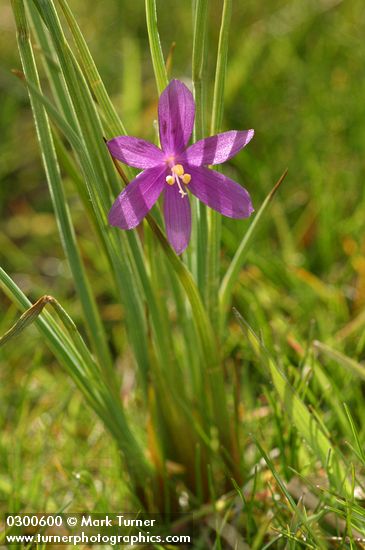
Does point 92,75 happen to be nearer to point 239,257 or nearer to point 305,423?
point 239,257

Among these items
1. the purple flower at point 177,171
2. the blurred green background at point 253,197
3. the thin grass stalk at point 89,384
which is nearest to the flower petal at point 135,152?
the purple flower at point 177,171

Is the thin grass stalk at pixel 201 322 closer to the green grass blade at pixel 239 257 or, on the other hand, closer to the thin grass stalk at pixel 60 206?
the green grass blade at pixel 239 257

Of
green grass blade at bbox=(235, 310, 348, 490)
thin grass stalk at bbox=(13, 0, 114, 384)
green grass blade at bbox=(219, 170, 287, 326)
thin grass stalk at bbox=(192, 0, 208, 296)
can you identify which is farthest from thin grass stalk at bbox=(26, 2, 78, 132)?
green grass blade at bbox=(235, 310, 348, 490)

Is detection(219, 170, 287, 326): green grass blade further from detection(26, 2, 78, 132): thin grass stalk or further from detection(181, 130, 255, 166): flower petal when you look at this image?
detection(26, 2, 78, 132): thin grass stalk

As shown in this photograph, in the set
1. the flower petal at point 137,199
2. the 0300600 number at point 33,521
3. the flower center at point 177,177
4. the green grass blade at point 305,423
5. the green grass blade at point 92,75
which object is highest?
the green grass blade at point 92,75

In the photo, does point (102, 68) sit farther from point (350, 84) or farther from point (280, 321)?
point (280, 321)

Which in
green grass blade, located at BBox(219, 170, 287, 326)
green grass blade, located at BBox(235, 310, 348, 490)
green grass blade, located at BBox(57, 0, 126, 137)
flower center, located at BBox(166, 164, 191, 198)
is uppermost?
green grass blade, located at BBox(57, 0, 126, 137)

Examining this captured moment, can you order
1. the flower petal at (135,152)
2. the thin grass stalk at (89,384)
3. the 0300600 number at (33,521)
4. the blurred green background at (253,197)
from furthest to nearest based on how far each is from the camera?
1. the blurred green background at (253,197)
2. the 0300600 number at (33,521)
3. the thin grass stalk at (89,384)
4. the flower petal at (135,152)

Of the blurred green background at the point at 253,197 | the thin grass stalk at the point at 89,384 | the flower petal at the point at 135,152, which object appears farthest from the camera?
the blurred green background at the point at 253,197
